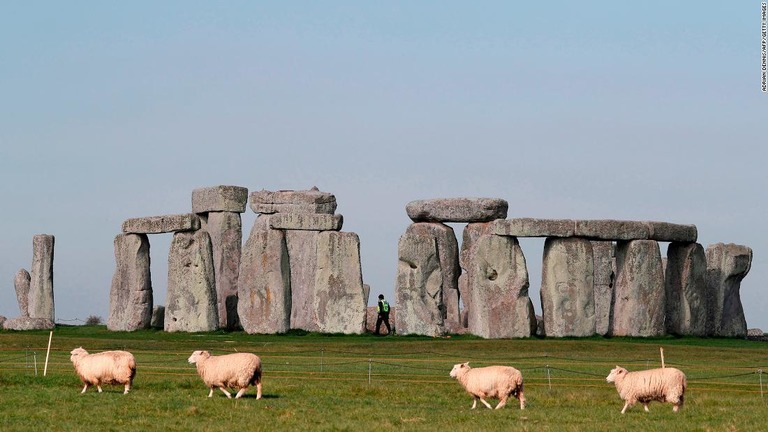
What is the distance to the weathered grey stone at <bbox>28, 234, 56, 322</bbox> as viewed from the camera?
55.4 meters

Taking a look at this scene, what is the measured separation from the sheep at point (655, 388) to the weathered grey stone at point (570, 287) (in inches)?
856

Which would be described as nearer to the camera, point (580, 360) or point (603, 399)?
point (603, 399)

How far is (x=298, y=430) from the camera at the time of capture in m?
22.4

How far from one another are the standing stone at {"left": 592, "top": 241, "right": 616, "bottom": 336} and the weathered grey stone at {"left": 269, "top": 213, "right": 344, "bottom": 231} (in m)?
8.71

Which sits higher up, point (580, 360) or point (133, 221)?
point (133, 221)

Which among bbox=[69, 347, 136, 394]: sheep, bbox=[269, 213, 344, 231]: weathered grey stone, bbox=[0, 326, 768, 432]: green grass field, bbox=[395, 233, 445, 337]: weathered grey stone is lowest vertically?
bbox=[0, 326, 768, 432]: green grass field

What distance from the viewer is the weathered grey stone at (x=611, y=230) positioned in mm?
47312

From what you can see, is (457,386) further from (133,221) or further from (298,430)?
(133,221)

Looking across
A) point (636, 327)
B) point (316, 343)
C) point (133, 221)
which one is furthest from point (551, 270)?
point (133, 221)

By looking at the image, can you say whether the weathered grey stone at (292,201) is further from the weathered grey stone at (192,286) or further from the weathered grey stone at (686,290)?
the weathered grey stone at (686,290)

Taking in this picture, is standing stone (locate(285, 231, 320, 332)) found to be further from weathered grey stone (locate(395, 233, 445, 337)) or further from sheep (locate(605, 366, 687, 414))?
sheep (locate(605, 366, 687, 414))

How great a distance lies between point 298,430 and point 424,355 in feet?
59.0

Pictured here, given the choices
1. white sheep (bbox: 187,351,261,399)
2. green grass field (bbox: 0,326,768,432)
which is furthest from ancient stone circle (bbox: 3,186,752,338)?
white sheep (bbox: 187,351,261,399)

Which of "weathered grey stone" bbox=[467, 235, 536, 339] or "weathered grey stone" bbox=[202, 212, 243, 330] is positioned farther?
"weathered grey stone" bbox=[202, 212, 243, 330]
